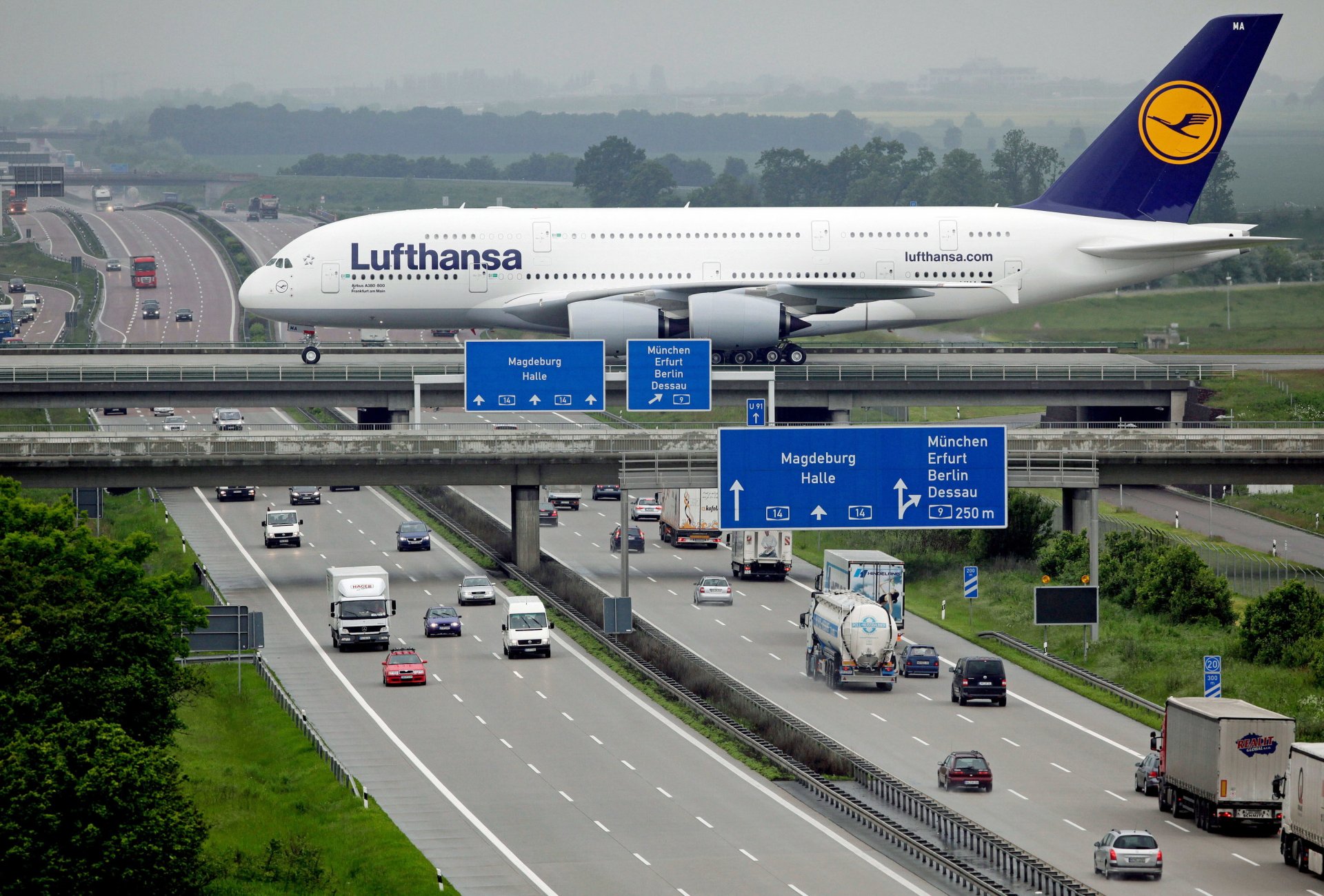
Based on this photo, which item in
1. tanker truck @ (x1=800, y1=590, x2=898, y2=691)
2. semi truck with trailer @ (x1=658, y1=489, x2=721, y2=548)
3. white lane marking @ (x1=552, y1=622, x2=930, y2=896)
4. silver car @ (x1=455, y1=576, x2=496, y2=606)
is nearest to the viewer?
white lane marking @ (x1=552, y1=622, x2=930, y2=896)

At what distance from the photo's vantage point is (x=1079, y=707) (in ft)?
210

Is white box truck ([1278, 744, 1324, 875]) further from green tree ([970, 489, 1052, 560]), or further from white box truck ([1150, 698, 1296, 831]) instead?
green tree ([970, 489, 1052, 560])

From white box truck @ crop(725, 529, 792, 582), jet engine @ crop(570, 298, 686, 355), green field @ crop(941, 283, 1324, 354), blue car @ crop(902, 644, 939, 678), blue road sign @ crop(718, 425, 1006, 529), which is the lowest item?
blue car @ crop(902, 644, 939, 678)

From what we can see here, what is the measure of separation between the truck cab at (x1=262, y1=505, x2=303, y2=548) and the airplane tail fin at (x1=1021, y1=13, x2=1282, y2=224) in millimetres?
46408

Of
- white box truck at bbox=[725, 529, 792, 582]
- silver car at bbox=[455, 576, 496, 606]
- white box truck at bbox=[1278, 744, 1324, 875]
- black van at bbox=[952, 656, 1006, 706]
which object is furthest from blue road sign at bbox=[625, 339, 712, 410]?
white box truck at bbox=[1278, 744, 1324, 875]

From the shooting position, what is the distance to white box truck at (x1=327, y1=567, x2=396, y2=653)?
7262 cm

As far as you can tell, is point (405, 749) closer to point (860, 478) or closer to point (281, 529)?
point (860, 478)

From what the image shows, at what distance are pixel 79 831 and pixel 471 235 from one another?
203ft

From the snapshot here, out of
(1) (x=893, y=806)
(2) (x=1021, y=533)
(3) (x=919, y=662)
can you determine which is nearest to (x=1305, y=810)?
(1) (x=893, y=806)

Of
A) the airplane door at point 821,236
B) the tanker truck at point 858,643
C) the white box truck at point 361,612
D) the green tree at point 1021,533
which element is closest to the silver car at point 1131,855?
the tanker truck at point 858,643

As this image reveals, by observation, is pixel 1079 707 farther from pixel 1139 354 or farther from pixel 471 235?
pixel 1139 354

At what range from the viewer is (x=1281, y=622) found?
68500mm

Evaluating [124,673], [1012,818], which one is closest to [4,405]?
[124,673]

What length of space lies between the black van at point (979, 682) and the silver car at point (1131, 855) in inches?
779
